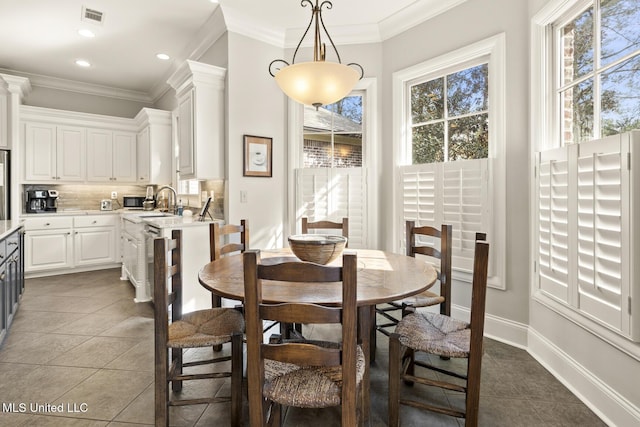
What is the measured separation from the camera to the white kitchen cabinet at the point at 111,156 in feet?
17.7

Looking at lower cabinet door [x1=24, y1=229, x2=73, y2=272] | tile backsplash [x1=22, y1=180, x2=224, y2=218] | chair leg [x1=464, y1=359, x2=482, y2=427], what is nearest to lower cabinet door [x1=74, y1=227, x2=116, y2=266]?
lower cabinet door [x1=24, y1=229, x2=73, y2=272]

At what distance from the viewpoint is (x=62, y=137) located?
5129mm

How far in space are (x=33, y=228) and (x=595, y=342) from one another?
6.23 metres

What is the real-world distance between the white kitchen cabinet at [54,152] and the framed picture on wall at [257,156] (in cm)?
341

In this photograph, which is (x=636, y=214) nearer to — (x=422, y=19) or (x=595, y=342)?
(x=595, y=342)

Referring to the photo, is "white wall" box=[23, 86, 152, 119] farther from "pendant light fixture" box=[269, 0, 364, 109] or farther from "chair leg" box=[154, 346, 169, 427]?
"chair leg" box=[154, 346, 169, 427]

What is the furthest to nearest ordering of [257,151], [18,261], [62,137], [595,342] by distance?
1. [62,137]
2. [257,151]
3. [18,261]
4. [595,342]

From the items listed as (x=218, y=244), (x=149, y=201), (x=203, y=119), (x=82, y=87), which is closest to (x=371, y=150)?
(x=203, y=119)

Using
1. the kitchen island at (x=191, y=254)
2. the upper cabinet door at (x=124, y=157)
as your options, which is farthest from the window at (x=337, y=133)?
the upper cabinet door at (x=124, y=157)

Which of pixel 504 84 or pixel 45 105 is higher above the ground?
pixel 45 105

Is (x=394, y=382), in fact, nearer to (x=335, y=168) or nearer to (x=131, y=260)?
(x=335, y=168)

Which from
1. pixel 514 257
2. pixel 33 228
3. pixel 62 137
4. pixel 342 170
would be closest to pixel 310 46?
pixel 342 170

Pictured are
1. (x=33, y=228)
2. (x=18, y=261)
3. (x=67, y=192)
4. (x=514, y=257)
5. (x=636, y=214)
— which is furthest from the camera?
(x=67, y=192)

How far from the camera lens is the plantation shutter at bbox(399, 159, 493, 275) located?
2.84m
